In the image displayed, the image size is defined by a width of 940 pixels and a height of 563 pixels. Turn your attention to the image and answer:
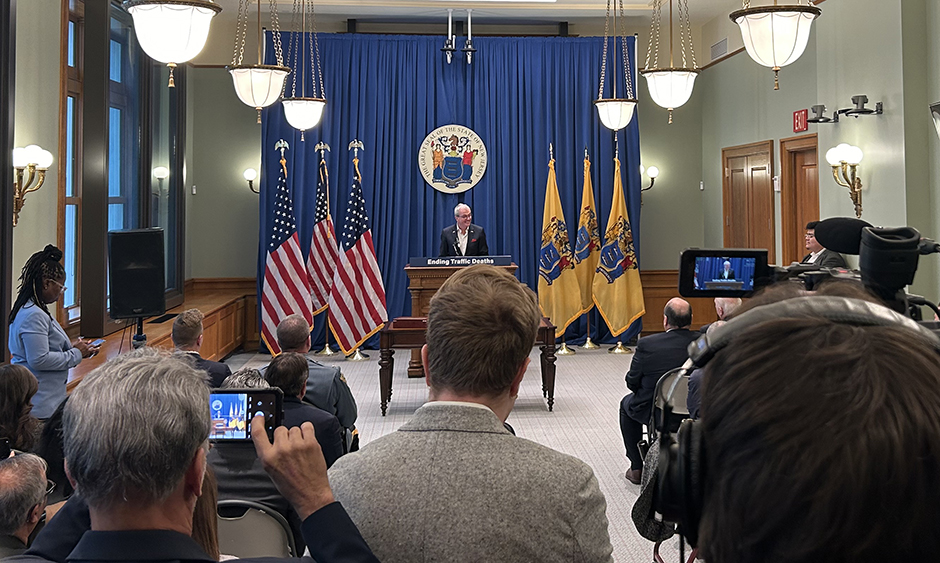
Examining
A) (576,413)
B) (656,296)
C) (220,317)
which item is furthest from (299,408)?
(656,296)

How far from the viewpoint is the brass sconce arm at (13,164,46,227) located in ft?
17.6

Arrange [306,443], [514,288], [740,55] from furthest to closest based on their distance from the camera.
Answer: [740,55] < [514,288] < [306,443]

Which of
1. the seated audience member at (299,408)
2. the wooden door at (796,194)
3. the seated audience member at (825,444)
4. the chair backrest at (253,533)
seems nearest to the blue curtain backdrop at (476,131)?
the wooden door at (796,194)

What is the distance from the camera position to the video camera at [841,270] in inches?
55.8

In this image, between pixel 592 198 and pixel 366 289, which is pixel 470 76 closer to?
pixel 592 198

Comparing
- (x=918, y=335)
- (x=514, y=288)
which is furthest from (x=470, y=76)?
(x=918, y=335)

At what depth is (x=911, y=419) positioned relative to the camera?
1.67 feet

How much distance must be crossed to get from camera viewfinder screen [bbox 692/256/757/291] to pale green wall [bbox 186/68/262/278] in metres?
8.91

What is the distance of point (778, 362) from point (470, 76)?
1004 centimetres

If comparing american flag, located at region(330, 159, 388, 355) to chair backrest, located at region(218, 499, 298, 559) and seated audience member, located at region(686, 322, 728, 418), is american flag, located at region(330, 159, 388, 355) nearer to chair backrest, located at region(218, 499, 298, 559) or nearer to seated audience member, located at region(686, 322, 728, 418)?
seated audience member, located at region(686, 322, 728, 418)

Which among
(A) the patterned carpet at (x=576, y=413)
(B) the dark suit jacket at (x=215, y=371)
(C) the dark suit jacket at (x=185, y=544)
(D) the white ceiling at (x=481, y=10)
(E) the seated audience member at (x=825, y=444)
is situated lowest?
(A) the patterned carpet at (x=576, y=413)

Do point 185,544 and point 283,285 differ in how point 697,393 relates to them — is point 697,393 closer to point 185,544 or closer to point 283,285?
point 185,544

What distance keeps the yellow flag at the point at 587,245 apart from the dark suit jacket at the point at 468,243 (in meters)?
1.80

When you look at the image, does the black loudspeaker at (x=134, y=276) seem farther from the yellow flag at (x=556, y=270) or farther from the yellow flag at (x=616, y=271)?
the yellow flag at (x=616, y=271)
